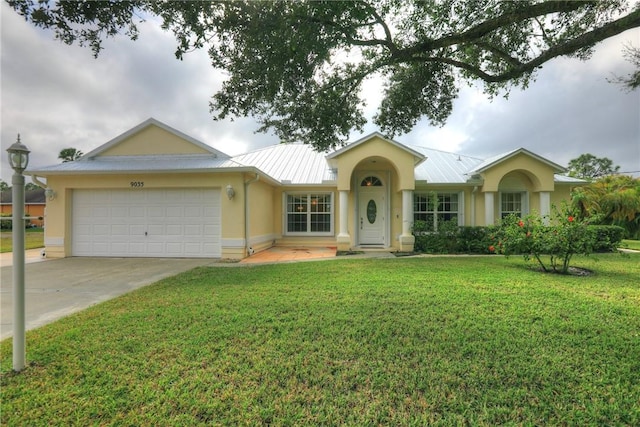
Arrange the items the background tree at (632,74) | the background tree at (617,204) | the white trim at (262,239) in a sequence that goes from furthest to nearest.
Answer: the background tree at (617,204)
the white trim at (262,239)
the background tree at (632,74)

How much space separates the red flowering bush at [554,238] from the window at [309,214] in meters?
Result: 7.88

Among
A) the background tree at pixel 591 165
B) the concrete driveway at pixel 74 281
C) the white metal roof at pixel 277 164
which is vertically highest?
the background tree at pixel 591 165

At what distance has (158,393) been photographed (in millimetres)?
2795

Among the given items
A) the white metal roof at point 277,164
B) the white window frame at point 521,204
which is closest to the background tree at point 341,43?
the white metal roof at point 277,164

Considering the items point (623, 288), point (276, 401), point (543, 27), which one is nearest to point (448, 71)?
point (543, 27)

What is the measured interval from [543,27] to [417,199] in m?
8.63

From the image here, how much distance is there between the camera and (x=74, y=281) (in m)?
7.56

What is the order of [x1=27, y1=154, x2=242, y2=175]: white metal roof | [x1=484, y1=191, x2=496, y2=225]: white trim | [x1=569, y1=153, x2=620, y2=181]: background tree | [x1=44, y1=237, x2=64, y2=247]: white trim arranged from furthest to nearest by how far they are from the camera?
[x1=569, y1=153, x2=620, y2=181]: background tree, [x1=484, y1=191, x2=496, y2=225]: white trim, [x1=44, y1=237, x2=64, y2=247]: white trim, [x1=27, y1=154, x2=242, y2=175]: white metal roof

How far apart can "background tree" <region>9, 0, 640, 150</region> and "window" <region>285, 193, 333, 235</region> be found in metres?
6.57

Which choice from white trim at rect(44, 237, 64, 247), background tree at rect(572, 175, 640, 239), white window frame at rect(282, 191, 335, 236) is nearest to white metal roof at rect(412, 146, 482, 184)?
white window frame at rect(282, 191, 335, 236)

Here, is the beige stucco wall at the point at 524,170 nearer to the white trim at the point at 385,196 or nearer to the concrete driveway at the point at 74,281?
the white trim at the point at 385,196

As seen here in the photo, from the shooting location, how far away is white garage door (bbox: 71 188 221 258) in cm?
1120

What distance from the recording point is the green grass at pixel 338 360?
258cm

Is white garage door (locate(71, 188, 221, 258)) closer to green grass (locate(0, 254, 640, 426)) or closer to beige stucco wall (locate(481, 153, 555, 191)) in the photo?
green grass (locate(0, 254, 640, 426))
